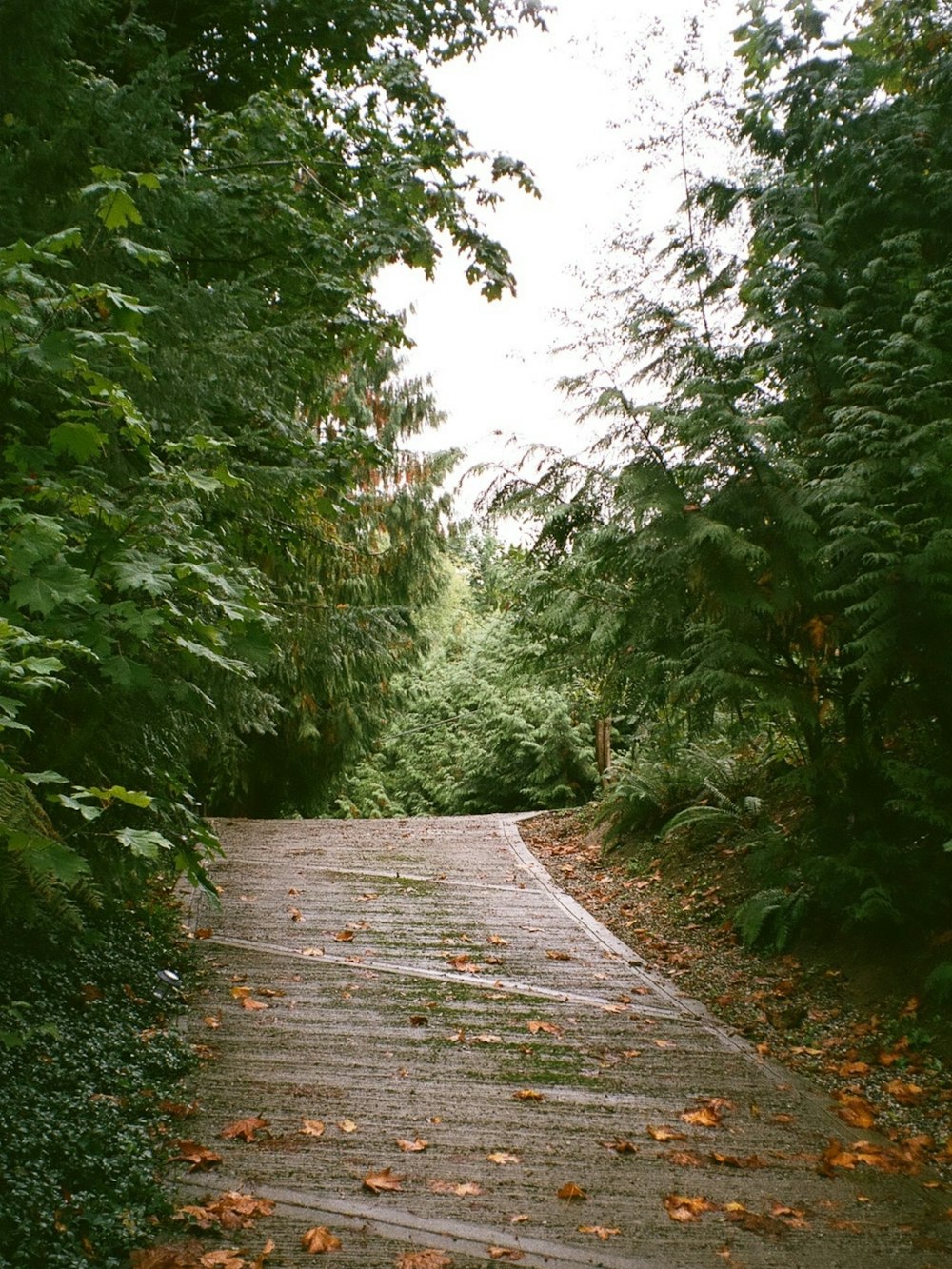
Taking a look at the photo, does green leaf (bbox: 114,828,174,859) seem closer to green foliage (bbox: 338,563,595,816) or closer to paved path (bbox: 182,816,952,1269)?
paved path (bbox: 182,816,952,1269)

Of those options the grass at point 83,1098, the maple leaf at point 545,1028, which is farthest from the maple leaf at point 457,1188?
the maple leaf at point 545,1028

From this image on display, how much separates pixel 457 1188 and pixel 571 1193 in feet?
1.52

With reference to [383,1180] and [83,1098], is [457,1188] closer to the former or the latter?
[383,1180]

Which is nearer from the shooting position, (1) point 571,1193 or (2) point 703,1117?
(1) point 571,1193

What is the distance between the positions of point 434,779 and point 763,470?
15.4 metres

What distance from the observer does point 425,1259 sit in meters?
3.12

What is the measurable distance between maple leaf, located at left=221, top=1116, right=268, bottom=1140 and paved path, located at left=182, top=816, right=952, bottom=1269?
4 cm

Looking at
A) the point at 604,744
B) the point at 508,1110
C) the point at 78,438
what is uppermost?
the point at 78,438

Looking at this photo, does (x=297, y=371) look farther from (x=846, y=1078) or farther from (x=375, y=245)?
(x=846, y=1078)

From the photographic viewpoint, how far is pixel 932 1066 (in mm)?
4828

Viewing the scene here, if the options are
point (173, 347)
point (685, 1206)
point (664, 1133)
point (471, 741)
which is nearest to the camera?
point (685, 1206)

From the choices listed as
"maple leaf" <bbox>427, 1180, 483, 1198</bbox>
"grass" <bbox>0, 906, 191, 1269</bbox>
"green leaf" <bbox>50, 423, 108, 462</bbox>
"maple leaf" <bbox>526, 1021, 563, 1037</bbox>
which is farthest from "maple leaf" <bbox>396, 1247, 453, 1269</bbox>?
"green leaf" <bbox>50, 423, 108, 462</bbox>

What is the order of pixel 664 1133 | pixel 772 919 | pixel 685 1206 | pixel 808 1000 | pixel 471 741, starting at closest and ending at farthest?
pixel 685 1206, pixel 664 1133, pixel 808 1000, pixel 772 919, pixel 471 741

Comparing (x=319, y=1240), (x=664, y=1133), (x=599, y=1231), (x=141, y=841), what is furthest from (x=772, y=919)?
(x=141, y=841)
